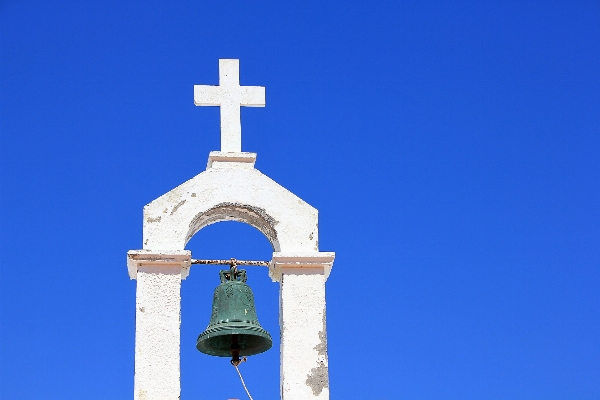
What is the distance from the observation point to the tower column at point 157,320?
7398mm

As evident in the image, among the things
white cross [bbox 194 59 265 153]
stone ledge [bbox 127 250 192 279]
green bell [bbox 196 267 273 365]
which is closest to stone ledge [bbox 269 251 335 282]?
green bell [bbox 196 267 273 365]

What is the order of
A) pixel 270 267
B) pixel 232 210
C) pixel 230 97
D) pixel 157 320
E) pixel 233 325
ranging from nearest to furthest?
pixel 157 320 → pixel 233 325 → pixel 270 267 → pixel 232 210 → pixel 230 97

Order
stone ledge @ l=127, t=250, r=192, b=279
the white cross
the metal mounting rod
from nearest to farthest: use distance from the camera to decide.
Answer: stone ledge @ l=127, t=250, r=192, b=279, the metal mounting rod, the white cross

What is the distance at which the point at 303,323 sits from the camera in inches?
307

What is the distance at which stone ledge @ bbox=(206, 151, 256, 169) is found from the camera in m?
8.27

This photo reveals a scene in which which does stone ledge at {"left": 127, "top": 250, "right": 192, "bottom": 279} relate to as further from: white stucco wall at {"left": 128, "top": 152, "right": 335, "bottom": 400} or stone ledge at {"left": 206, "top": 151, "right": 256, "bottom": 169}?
stone ledge at {"left": 206, "top": 151, "right": 256, "bottom": 169}

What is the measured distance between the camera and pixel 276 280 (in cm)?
812

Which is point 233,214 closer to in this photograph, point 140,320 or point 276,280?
point 276,280

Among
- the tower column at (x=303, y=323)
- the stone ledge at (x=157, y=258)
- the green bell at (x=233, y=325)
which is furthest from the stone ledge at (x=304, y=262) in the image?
the stone ledge at (x=157, y=258)

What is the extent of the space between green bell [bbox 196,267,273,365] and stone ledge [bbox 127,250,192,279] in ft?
1.33

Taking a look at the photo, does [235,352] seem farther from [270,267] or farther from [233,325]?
[270,267]

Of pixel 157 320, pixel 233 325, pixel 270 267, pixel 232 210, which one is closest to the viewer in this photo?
pixel 157 320

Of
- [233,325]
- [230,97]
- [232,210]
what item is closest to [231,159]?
[232,210]

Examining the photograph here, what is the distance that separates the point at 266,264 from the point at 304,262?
0.29 m
